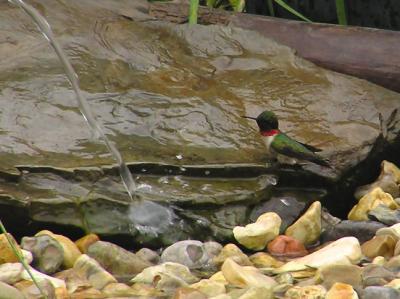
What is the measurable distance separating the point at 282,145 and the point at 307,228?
39 cm

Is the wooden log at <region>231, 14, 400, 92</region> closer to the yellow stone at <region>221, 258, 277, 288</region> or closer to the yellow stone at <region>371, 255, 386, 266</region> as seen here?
the yellow stone at <region>371, 255, 386, 266</region>

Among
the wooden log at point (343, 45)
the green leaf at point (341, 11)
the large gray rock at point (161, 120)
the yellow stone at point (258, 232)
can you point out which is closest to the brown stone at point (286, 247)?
the yellow stone at point (258, 232)

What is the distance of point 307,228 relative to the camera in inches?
178

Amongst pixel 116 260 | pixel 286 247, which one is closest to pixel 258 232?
pixel 286 247

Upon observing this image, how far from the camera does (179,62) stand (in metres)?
5.49

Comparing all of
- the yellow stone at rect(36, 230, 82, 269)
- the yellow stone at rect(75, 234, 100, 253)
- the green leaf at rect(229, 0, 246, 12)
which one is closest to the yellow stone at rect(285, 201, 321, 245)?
the yellow stone at rect(75, 234, 100, 253)

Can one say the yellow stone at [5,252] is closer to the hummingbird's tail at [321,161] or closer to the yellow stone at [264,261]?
the yellow stone at [264,261]

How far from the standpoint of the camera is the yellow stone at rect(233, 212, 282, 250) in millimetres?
4371

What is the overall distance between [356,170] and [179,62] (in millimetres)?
1102

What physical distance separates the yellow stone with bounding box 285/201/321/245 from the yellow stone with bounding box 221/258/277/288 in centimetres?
67

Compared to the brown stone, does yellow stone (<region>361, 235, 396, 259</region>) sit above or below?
above

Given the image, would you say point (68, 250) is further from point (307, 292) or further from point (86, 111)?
point (307, 292)

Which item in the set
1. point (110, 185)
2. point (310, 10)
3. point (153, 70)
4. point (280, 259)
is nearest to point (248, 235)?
point (280, 259)

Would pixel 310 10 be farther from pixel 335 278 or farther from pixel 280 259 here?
pixel 335 278
